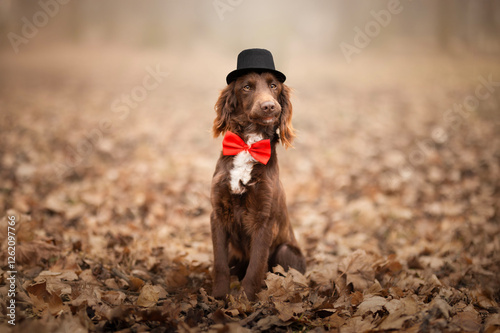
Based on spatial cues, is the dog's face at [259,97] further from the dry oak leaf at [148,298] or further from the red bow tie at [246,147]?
the dry oak leaf at [148,298]

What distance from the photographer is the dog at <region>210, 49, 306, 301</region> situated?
2.65 meters

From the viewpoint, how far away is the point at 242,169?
8.79 ft

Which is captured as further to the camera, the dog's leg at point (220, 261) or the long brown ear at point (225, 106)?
the long brown ear at point (225, 106)

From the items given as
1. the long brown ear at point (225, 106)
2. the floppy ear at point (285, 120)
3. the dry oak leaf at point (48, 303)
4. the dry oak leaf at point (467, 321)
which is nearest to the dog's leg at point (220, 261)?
the long brown ear at point (225, 106)

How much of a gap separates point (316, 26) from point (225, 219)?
15985 mm

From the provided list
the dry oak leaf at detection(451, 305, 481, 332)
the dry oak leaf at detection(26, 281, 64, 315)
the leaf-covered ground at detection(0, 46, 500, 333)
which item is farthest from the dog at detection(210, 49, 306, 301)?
the dry oak leaf at detection(451, 305, 481, 332)

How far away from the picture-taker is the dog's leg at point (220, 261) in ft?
8.77

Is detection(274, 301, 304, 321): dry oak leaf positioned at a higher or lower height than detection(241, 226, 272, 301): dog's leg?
lower

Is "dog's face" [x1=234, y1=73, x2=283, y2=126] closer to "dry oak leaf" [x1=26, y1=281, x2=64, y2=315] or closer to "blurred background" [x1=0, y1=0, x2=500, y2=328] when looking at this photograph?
"blurred background" [x1=0, y1=0, x2=500, y2=328]

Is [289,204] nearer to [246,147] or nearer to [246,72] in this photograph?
[246,147]

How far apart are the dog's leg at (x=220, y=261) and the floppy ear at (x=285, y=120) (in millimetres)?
789

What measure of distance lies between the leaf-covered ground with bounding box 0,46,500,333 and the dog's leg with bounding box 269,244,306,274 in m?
0.10

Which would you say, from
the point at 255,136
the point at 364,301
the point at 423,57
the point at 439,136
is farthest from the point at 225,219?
the point at 423,57

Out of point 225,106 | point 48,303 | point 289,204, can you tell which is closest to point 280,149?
point 289,204
